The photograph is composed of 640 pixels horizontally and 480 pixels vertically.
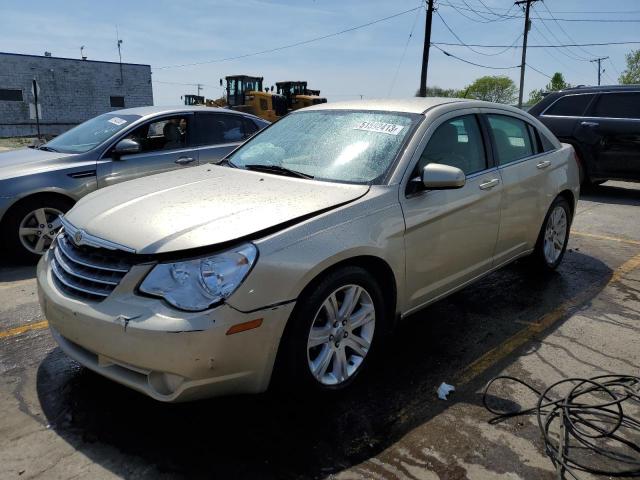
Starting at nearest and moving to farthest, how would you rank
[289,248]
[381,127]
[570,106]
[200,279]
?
[200,279] < [289,248] < [381,127] < [570,106]

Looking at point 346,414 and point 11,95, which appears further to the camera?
point 11,95

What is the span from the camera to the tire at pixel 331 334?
8.71ft

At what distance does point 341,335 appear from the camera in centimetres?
293

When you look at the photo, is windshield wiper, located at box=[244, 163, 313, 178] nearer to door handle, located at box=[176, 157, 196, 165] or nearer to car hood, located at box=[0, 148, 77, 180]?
door handle, located at box=[176, 157, 196, 165]

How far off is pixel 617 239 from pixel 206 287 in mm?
5831

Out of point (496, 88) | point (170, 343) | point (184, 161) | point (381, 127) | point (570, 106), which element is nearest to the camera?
point (170, 343)

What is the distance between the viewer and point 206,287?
241 centimetres

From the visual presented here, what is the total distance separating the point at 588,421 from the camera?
110 inches

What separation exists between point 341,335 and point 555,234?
3.06 meters

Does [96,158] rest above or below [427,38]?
below

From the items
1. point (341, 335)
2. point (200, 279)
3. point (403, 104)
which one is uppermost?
point (403, 104)

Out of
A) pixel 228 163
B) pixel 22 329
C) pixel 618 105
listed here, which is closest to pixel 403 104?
pixel 228 163

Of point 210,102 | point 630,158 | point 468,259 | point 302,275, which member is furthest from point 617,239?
point 210,102

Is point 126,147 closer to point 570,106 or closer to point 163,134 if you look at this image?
point 163,134
